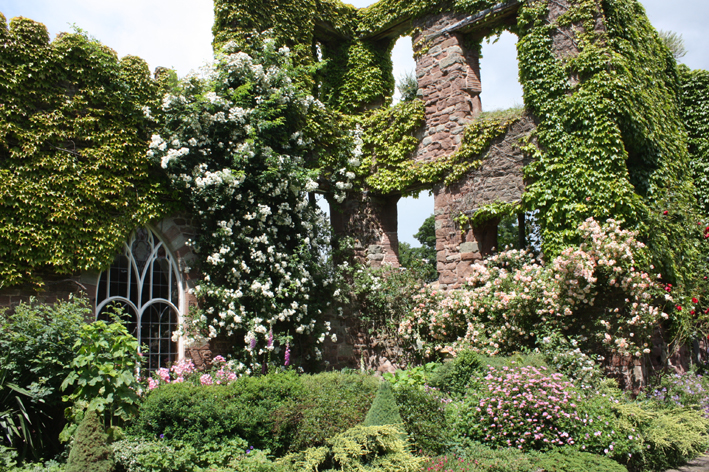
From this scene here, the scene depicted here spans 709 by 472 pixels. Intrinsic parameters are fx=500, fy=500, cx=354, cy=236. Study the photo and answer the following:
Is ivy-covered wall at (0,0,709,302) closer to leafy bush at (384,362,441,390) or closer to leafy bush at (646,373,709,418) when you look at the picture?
leafy bush at (646,373,709,418)

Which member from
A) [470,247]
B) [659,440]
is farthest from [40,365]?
[659,440]

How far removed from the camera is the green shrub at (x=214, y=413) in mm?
5461

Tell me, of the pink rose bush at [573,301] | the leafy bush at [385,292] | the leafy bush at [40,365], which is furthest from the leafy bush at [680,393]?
the leafy bush at [40,365]

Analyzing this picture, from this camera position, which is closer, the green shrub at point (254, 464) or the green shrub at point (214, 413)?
the green shrub at point (254, 464)

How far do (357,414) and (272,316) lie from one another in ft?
10.6

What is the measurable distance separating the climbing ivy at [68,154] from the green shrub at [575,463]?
21.0 feet

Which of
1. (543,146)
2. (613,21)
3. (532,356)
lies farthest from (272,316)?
(613,21)

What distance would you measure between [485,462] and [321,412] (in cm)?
181

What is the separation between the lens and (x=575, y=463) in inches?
199

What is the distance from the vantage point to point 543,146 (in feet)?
28.4

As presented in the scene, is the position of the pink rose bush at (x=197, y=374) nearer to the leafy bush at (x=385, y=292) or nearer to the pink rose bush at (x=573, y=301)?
the leafy bush at (x=385, y=292)

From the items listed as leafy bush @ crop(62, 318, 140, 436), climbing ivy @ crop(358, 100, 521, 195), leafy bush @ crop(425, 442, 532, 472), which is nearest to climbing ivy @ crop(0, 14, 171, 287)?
leafy bush @ crop(62, 318, 140, 436)

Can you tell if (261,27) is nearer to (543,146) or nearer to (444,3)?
(444,3)

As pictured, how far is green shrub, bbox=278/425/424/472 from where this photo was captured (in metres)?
4.75
